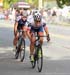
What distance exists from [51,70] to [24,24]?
2.93 metres

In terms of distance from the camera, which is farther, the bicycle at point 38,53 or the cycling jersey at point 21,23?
the cycling jersey at point 21,23

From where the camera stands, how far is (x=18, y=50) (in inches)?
621

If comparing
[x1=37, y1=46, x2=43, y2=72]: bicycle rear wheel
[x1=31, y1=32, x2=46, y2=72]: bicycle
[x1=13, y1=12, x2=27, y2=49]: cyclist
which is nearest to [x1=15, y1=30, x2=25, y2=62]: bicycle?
[x1=13, y1=12, x2=27, y2=49]: cyclist

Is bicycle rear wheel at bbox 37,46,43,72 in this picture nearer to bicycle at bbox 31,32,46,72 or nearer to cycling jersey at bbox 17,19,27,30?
bicycle at bbox 31,32,46,72

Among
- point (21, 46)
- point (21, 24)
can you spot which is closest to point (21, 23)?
point (21, 24)

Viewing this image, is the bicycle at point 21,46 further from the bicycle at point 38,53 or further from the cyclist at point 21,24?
the bicycle at point 38,53

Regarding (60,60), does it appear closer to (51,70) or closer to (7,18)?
Answer: (51,70)

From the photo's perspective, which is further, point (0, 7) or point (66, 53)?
point (0, 7)

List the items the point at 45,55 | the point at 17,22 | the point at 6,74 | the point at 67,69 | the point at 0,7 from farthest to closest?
1. the point at 0,7
2. the point at 45,55
3. the point at 17,22
4. the point at 67,69
5. the point at 6,74

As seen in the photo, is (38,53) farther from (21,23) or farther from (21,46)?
(21,23)

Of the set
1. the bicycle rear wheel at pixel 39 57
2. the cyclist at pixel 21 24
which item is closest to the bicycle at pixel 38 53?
the bicycle rear wheel at pixel 39 57

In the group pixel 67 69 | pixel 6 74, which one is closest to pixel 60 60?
pixel 67 69

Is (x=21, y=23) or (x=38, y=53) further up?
(x=21, y=23)

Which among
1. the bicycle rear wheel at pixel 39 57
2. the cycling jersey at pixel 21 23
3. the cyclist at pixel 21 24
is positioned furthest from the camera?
the cycling jersey at pixel 21 23
